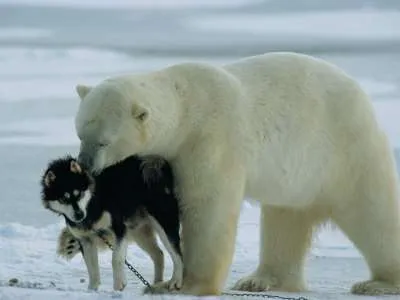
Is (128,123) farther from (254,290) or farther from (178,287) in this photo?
(254,290)

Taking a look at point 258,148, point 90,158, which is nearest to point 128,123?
point 90,158

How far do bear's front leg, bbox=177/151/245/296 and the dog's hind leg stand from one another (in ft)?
0.81

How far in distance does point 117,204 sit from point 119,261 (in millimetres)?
344

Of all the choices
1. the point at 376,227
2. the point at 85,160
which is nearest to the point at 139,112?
the point at 85,160

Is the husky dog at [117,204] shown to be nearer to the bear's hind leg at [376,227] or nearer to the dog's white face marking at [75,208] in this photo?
the dog's white face marking at [75,208]

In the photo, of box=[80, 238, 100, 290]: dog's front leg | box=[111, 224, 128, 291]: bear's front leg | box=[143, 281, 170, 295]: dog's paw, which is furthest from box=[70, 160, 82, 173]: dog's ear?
box=[143, 281, 170, 295]: dog's paw

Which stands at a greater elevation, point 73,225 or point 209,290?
point 73,225

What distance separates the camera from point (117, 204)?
7016 millimetres

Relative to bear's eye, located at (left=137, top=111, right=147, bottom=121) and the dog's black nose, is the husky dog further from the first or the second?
bear's eye, located at (left=137, top=111, right=147, bottom=121)

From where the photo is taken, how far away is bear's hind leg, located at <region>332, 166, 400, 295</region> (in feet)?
26.5

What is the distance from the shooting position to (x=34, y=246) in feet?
35.5

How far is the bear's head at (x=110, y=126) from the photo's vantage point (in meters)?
6.80

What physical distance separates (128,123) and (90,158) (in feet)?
0.97

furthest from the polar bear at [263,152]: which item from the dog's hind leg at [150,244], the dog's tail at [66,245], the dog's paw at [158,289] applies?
the dog's tail at [66,245]
